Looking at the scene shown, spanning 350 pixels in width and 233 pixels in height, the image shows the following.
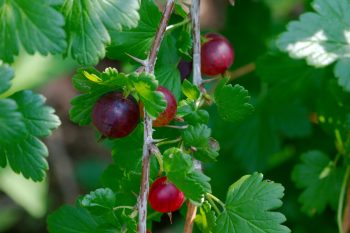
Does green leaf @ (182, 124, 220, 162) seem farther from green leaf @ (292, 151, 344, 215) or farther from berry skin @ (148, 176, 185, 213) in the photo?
green leaf @ (292, 151, 344, 215)

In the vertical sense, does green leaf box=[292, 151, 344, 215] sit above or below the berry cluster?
below

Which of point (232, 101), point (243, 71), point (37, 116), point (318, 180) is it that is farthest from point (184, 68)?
point (243, 71)

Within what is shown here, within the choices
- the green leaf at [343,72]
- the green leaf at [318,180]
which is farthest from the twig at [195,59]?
the green leaf at [318,180]

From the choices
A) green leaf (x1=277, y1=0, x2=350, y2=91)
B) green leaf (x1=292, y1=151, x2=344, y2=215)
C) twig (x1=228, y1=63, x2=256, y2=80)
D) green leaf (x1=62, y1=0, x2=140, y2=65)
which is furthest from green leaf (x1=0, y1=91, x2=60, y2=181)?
twig (x1=228, y1=63, x2=256, y2=80)

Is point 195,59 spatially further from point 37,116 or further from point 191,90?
point 37,116

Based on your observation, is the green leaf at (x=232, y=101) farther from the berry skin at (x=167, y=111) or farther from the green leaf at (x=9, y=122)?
the green leaf at (x=9, y=122)

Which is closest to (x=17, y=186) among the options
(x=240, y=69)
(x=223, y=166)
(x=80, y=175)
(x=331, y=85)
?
(x=80, y=175)
